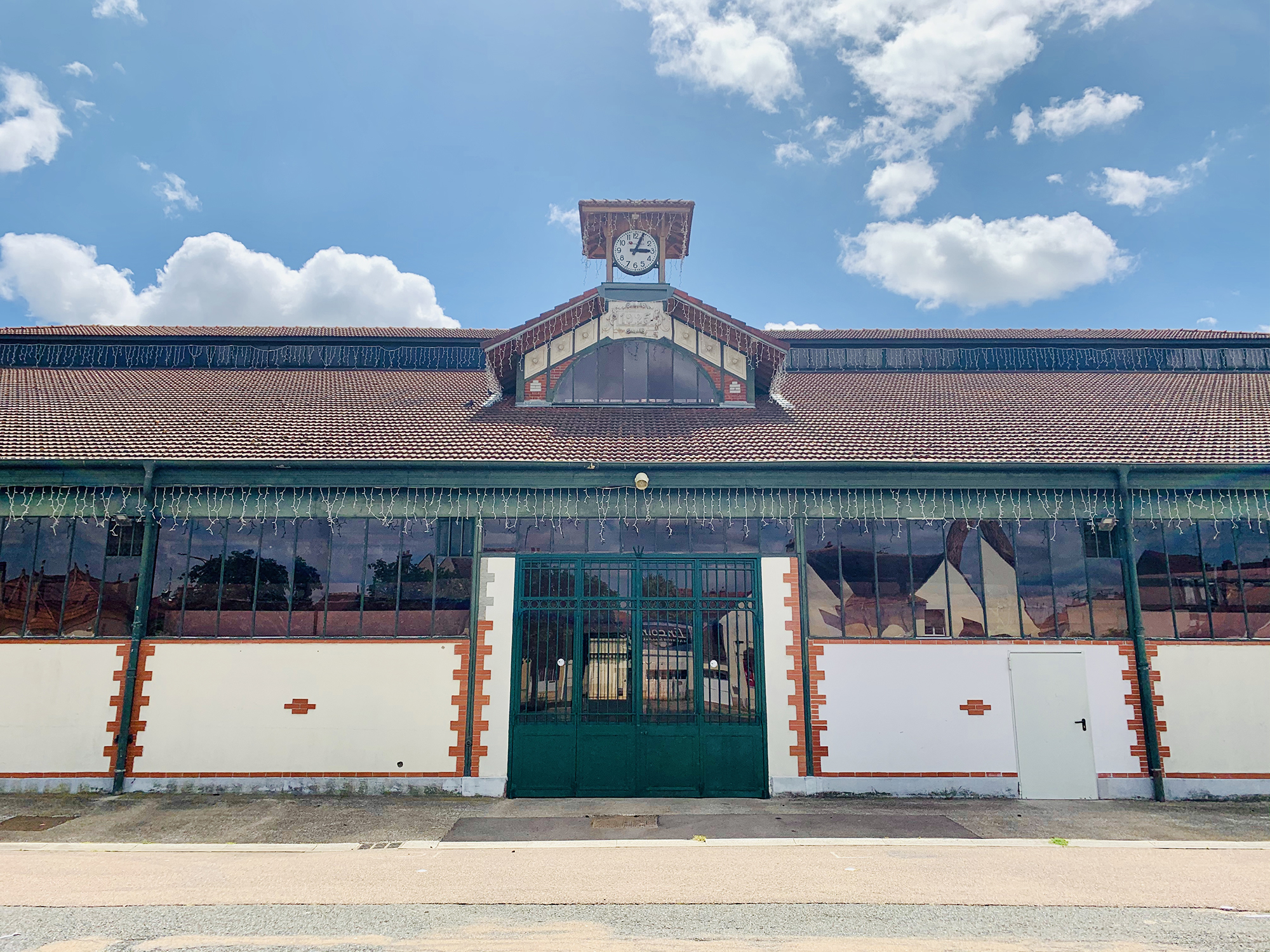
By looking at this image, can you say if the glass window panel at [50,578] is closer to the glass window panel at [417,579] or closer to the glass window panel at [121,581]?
the glass window panel at [121,581]

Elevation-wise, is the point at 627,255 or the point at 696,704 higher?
the point at 627,255

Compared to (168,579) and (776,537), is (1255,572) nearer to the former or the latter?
(776,537)

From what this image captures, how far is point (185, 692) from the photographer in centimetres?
1016

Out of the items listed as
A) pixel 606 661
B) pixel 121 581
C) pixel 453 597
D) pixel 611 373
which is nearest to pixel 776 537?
pixel 606 661

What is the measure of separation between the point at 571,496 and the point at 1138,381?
1258 centimetres

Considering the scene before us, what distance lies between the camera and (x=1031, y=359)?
53.1ft

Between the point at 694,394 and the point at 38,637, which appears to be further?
the point at 694,394

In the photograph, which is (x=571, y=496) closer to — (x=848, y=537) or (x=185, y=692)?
(x=848, y=537)

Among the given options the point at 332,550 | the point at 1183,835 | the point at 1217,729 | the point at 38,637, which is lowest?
the point at 1183,835

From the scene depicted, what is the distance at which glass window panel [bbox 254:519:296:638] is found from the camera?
10352 millimetres

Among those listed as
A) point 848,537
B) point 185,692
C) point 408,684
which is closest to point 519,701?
point 408,684

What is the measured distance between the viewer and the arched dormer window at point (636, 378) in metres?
13.1

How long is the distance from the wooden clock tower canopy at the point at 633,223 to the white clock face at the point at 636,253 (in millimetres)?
105

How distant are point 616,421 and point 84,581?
8313mm
